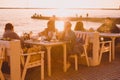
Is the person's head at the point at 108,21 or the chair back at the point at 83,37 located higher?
the person's head at the point at 108,21

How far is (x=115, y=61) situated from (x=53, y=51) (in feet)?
6.37

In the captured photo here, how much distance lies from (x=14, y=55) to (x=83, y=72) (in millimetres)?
2006

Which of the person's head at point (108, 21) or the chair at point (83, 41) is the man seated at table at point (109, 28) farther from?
the chair at point (83, 41)

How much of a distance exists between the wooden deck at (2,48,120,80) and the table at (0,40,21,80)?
0.17m

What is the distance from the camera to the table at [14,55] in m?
5.81

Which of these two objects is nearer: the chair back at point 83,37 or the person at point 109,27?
the chair back at point 83,37

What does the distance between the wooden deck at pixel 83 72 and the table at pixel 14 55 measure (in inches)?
6.5

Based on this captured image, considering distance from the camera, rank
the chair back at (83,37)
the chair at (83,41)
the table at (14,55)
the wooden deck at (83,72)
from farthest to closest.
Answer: the chair back at (83,37) → the chair at (83,41) → the wooden deck at (83,72) → the table at (14,55)

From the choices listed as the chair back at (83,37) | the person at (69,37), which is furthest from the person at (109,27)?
the person at (69,37)

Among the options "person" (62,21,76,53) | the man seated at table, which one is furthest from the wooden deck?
the man seated at table

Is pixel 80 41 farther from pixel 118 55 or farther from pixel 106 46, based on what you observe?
pixel 118 55

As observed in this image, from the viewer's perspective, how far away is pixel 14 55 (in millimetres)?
5887

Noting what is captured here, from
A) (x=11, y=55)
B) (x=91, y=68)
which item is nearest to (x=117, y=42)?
(x=91, y=68)

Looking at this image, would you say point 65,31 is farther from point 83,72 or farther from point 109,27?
point 109,27
